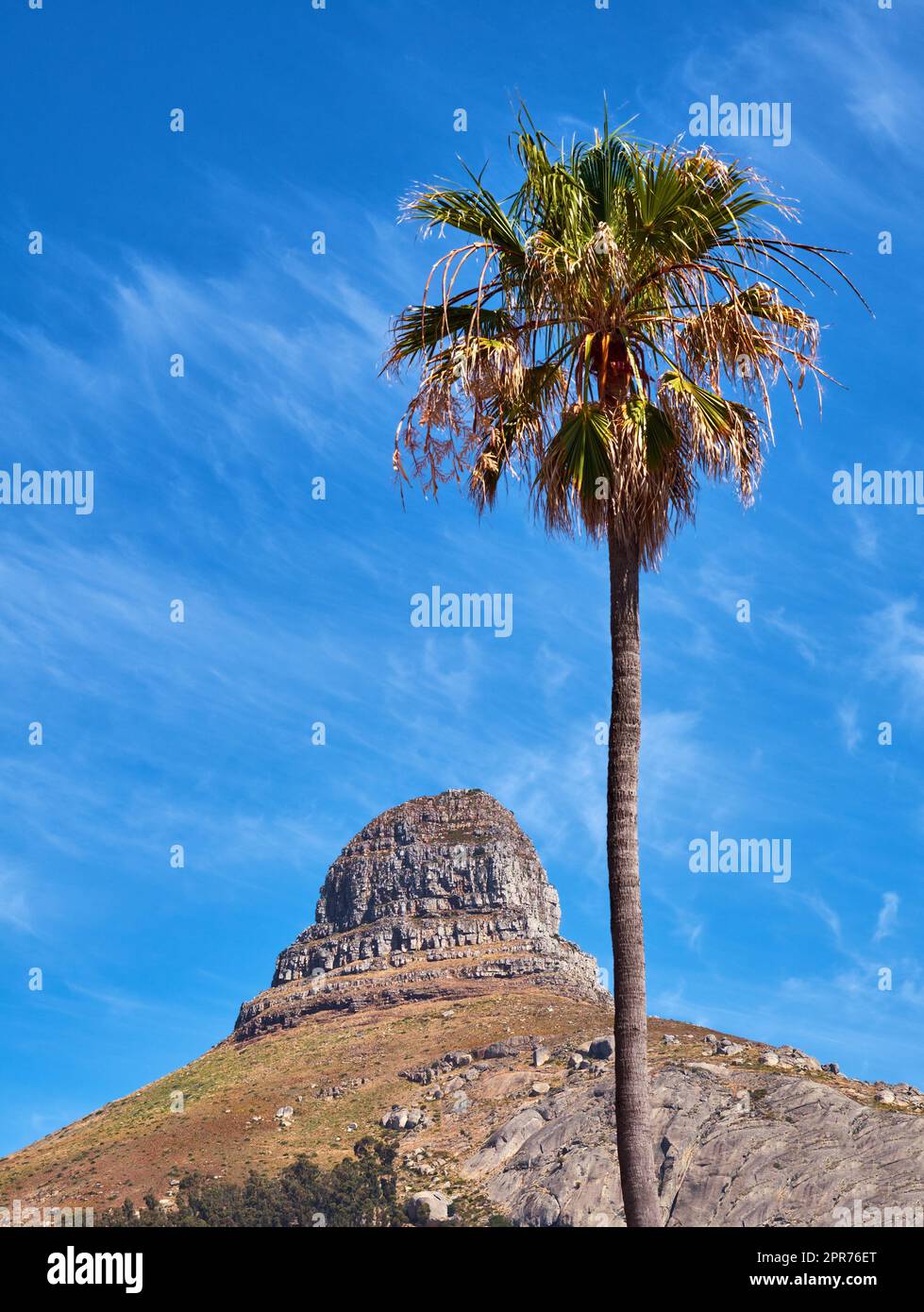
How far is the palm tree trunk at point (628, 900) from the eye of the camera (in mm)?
14547

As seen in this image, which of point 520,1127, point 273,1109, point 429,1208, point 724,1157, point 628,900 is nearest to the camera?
point 628,900

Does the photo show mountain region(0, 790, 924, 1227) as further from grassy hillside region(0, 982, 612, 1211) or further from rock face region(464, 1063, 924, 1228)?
grassy hillside region(0, 982, 612, 1211)

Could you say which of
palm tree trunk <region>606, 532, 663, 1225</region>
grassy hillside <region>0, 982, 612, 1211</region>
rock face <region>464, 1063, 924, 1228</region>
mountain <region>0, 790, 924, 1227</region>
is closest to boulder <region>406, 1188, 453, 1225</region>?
mountain <region>0, 790, 924, 1227</region>

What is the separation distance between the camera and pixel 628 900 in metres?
15.2

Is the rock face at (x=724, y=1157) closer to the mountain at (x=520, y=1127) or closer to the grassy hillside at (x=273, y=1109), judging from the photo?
the mountain at (x=520, y=1127)

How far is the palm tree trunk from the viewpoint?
14.5m

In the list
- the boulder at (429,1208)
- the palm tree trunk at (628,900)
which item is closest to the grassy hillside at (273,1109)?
the boulder at (429,1208)

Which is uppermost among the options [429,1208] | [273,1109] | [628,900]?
[628,900]

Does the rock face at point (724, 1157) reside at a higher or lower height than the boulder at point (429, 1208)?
higher

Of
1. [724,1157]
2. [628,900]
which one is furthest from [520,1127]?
[628,900]

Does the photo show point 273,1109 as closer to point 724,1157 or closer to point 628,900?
point 724,1157
